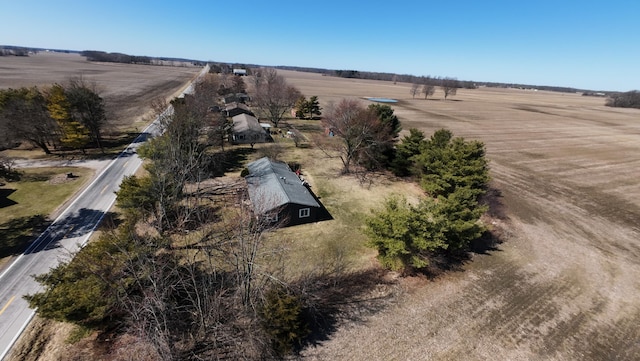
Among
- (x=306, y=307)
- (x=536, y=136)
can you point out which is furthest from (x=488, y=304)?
(x=536, y=136)

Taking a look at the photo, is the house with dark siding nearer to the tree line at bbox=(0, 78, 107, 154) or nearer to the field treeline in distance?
the tree line at bbox=(0, 78, 107, 154)

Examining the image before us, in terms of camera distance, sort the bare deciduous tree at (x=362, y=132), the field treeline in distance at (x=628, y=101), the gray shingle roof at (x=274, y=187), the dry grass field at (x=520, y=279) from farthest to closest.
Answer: the field treeline in distance at (x=628, y=101), the bare deciduous tree at (x=362, y=132), the gray shingle roof at (x=274, y=187), the dry grass field at (x=520, y=279)

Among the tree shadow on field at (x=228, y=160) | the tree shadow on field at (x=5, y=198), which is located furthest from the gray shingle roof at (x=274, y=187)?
the tree shadow on field at (x=5, y=198)

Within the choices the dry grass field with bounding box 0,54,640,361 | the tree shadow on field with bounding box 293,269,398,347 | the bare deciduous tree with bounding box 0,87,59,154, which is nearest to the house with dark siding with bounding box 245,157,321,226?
the dry grass field with bounding box 0,54,640,361

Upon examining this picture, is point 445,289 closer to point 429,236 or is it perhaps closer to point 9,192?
point 429,236

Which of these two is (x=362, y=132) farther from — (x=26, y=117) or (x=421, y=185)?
(x=26, y=117)

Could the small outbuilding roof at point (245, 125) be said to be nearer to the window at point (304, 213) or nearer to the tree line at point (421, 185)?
the tree line at point (421, 185)
